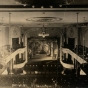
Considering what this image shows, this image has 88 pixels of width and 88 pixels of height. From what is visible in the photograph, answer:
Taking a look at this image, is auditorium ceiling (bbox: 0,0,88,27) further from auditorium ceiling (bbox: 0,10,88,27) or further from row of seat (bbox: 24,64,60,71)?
row of seat (bbox: 24,64,60,71)

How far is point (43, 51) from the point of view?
3809 millimetres

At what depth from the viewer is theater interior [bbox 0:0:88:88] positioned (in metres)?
3.75

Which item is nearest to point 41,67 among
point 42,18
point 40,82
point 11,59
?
point 40,82

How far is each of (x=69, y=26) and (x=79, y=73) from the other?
3.22ft

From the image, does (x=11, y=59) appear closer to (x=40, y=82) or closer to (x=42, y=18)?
(x=40, y=82)

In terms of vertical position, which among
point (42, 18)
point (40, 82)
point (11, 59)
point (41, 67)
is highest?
point (42, 18)

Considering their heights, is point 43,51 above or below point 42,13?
below

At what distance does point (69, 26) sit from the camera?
13.2ft

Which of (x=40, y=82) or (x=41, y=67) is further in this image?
(x=41, y=67)

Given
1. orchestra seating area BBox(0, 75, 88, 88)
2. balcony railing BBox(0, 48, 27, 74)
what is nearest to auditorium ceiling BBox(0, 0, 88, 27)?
balcony railing BBox(0, 48, 27, 74)

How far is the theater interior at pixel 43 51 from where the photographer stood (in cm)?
→ 375

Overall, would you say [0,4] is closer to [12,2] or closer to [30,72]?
[12,2]

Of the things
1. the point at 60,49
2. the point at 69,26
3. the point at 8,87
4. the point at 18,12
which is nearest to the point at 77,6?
the point at 69,26

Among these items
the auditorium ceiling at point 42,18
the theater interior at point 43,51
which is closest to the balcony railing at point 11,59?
the theater interior at point 43,51
